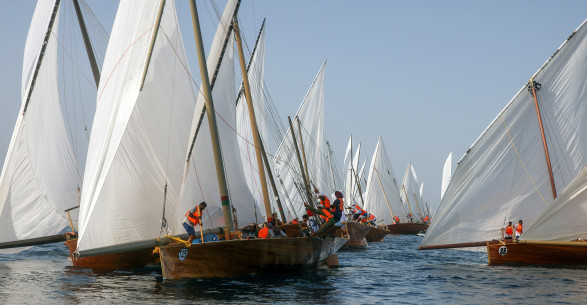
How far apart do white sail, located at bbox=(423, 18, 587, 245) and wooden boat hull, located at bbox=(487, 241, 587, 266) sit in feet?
5.67

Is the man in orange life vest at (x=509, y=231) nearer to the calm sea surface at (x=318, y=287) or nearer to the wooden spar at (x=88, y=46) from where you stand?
the calm sea surface at (x=318, y=287)

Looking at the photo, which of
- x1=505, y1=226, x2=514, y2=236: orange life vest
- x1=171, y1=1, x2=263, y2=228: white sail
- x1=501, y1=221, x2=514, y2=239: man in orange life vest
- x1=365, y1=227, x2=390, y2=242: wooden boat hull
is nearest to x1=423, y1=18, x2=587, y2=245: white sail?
x1=501, y1=221, x2=514, y2=239: man in orange life vest

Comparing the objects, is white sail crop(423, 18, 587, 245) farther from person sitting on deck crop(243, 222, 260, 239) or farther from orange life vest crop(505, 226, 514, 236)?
person sitting on deck crop(243, 222, 260, 239)

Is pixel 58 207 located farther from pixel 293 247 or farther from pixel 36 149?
pixel 293 247

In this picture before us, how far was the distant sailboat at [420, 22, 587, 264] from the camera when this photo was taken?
96.7 feet

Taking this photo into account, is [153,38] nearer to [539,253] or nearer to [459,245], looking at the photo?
[459,245]

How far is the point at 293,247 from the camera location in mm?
25609

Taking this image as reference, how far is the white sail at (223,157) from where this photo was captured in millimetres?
26922

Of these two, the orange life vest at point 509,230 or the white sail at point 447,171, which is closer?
the orange life vest at point 509,230

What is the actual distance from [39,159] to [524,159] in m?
23.5

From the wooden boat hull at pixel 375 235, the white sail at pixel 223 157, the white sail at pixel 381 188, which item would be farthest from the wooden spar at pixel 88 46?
the white sail at pixel 381 188

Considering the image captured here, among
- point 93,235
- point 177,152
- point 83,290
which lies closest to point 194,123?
point 177,152

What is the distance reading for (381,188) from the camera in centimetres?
8925

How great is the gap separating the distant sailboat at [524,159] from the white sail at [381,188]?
56982mm
